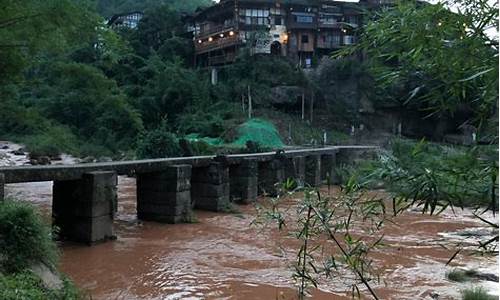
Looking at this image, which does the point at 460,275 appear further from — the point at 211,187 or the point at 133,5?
the point at 133,5

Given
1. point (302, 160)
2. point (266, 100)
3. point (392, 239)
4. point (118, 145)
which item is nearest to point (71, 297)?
point (392, 239)

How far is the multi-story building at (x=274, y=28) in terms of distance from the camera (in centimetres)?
4166

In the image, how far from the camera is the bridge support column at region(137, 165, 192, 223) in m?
14.4

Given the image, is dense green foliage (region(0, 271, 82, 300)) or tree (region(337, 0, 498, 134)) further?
Result: dense green foliage (region(0, 271, 82, 300))

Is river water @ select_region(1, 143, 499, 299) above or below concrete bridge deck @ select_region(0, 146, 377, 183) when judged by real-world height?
below

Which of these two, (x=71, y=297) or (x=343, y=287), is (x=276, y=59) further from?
(x=71, y=297)

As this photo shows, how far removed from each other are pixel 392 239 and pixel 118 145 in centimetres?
2498

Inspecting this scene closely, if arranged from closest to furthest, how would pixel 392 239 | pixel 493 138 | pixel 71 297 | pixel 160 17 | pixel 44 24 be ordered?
pixel 493 138, pixel 71 297, pixel 44 24, pixel 392 239, pixel 160 17

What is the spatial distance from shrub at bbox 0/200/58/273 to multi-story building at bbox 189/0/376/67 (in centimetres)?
3549

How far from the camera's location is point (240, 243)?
41.5 ft

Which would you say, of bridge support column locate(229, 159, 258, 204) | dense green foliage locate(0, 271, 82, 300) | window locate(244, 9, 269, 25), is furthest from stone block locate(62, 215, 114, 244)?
window locate(244, 9, 269, 25)

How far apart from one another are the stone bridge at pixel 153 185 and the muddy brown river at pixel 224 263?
0.49m

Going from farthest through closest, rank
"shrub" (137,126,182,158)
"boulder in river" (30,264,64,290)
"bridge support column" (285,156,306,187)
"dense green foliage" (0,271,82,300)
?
"bridge support column" (285,156,306,187) → "shrub" (137,126,182,158) → "boulder in river" (30,264,64,290) → "dense green foliage" (0,271,82,300)

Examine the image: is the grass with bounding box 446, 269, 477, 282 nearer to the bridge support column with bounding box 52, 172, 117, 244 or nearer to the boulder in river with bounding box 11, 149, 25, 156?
the bridge support column with bounding box 52, 172, 117, 244
